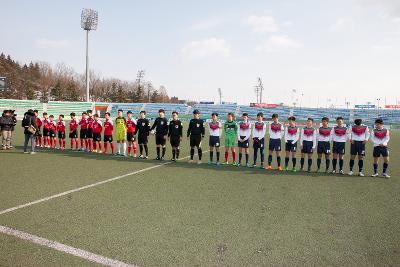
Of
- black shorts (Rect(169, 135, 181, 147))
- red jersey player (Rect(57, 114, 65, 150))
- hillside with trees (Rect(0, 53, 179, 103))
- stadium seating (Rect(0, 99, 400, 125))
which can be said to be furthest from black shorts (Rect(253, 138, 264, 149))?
hillside with trees (Rect(0, 53, 179, 103))

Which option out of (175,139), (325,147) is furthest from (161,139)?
(325,147)

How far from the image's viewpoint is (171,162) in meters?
12.0

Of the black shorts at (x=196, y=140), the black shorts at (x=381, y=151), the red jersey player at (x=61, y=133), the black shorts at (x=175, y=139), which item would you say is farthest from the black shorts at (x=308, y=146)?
the red jersey player at (x=61, y=133)

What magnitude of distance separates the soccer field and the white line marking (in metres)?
0.01

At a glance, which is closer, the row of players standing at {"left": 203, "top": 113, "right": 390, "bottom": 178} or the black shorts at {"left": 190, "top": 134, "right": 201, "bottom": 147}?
the row of players standing at {"left": 203, "top": 113, "right": 390, "bottom": 178}

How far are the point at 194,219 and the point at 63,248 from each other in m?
2.14

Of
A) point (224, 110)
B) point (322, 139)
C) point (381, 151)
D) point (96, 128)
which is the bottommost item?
point (381, 151)

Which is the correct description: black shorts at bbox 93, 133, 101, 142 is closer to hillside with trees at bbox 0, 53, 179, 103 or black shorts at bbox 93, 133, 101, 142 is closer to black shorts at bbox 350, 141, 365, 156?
black shorts at bbox 350, 141, 365, 156

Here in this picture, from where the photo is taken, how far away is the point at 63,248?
168 inches

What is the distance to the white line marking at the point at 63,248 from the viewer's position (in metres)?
3.91

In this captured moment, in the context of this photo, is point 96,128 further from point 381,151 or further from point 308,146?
point 381,151

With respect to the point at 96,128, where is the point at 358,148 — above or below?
below

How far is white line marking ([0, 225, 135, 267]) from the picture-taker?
3913mm

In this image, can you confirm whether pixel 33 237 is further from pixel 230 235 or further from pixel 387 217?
pixel 387 217
